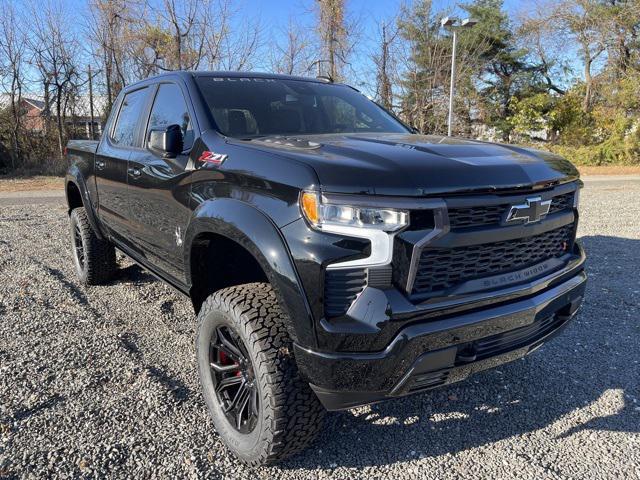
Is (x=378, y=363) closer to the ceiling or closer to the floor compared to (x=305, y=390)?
closer to the ceiling

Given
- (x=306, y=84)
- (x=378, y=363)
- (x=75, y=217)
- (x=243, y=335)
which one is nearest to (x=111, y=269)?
(x=75, y=217)

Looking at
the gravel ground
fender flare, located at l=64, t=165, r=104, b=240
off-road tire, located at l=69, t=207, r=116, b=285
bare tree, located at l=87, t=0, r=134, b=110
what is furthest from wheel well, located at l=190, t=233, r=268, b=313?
bare tree, located at l=87, t=0, r=134, b=110

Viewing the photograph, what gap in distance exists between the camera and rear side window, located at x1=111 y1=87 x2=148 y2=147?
374 cm

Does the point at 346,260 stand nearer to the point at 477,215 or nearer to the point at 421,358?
the point at 421,358

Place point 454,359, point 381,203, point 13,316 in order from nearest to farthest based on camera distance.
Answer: point 381,203 < point 454,359 < point 13,316

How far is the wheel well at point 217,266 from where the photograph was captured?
258 centimetres

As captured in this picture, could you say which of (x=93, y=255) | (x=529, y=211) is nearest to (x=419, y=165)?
(x=529, y=211)

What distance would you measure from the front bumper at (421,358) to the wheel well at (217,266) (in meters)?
0.81

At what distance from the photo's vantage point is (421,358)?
74.4 inches

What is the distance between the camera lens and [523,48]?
30.8 m

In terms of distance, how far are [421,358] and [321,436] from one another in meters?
0.95

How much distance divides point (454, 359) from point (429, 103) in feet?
75.2

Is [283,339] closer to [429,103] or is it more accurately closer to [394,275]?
[394,275]

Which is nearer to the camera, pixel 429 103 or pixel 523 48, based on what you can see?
pixel 429 103
